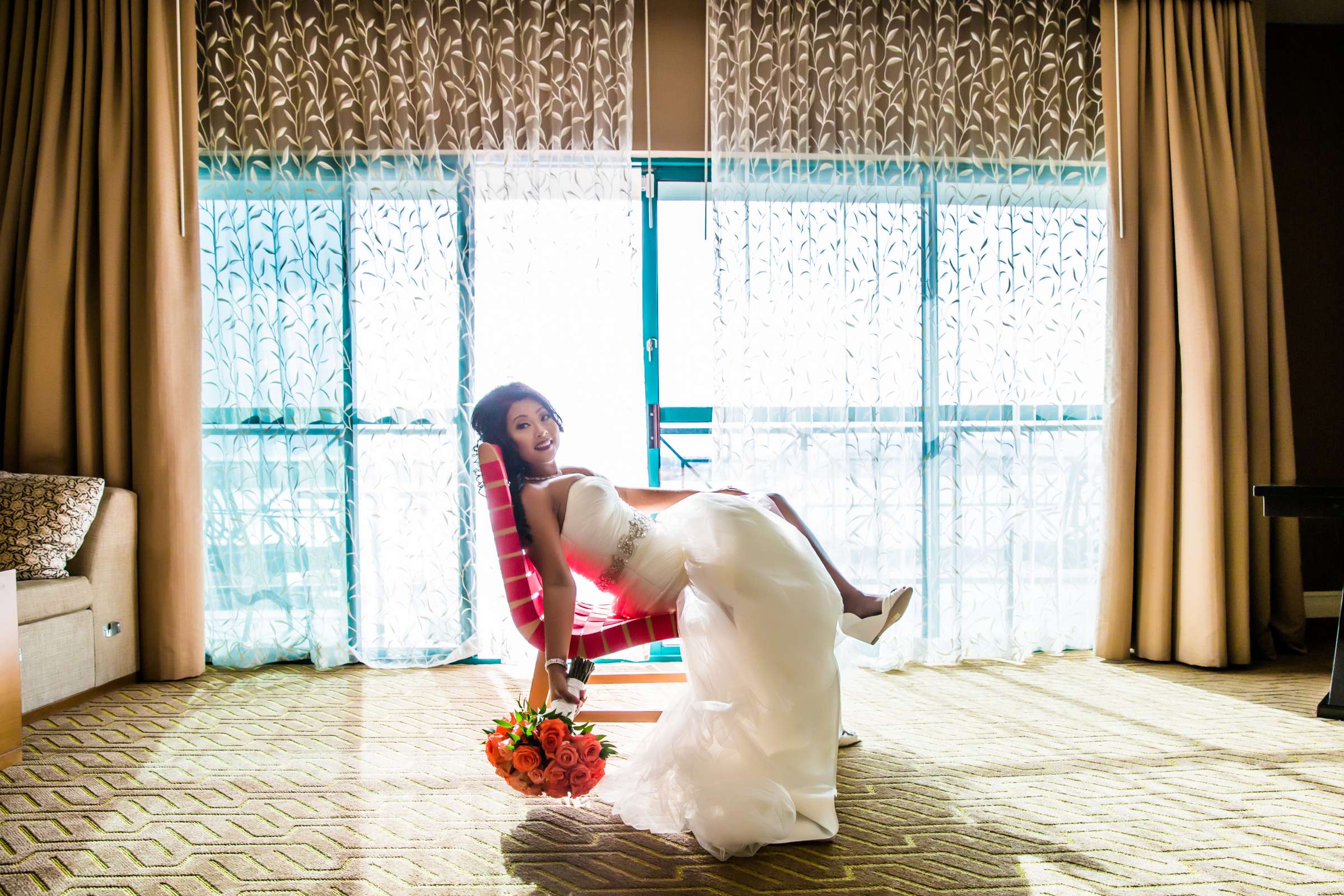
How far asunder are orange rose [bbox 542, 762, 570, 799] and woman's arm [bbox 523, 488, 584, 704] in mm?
213

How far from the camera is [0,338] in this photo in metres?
3.32

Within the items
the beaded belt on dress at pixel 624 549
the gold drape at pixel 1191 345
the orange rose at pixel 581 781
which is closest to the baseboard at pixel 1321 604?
the gold drape at pixel 1191 345

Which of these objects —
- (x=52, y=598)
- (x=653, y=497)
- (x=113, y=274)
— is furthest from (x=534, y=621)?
(x=113, y=274)

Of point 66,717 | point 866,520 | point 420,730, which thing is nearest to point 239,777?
point 420,730

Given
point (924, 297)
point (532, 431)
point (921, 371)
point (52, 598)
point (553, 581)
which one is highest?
point (924, 297)

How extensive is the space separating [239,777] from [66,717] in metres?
1.03

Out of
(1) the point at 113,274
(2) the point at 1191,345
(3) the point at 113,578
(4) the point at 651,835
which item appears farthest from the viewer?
(2) the point at 1191,345

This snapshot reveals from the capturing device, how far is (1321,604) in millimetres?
3943

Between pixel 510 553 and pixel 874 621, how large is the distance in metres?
1.11

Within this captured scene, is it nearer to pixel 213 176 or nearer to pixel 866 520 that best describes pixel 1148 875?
pixel 866 520

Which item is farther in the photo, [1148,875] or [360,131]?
[360,131]

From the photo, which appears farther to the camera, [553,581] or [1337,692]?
[1337,692]

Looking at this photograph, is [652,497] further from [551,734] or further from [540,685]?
[551,734]

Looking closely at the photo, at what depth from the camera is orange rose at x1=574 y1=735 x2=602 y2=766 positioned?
6.10ft
